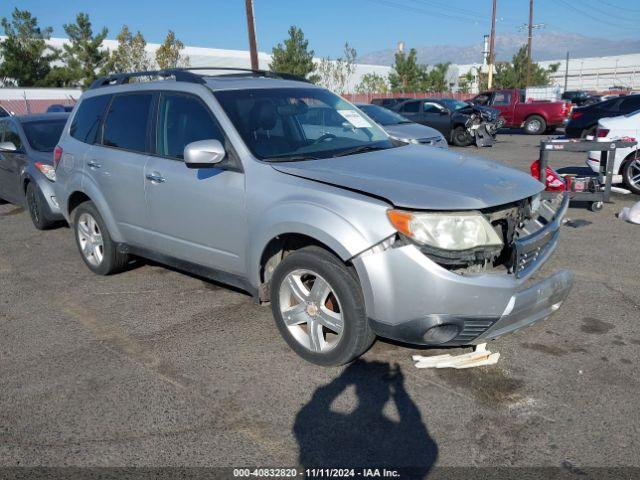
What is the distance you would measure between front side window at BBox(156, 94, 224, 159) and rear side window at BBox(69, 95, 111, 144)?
1.08 m

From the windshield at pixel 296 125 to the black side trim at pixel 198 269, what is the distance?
91cm

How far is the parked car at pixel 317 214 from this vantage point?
323 cm

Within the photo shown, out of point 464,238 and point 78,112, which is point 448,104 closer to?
point 78,112

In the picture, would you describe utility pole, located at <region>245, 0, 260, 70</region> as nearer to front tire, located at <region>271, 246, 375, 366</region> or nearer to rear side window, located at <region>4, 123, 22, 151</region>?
A: rear side window, located at <region>4, 123, 22, 151</region>

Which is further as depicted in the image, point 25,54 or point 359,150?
point 25,54

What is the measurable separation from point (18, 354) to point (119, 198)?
155 centimetres

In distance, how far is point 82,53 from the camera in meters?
39.4

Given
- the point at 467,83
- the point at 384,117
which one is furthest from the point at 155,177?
the point at 467,83

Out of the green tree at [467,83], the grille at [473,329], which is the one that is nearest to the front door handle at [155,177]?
the grille at [473,329]

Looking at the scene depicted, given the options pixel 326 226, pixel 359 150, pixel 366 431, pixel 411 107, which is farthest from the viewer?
pixel 411 107

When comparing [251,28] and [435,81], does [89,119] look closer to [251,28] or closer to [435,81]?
[251,28]

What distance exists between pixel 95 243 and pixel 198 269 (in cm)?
171

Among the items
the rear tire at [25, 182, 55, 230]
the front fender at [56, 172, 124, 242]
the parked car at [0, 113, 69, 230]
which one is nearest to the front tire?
the front fender at [56, 172, 124, 242]

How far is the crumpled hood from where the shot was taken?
329 centimetres
